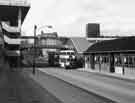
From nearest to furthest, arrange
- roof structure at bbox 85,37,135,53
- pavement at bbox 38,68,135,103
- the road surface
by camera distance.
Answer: the road surface, pavement at bbox 38,68,135,103, roof structure at bbox 85,37,135,53

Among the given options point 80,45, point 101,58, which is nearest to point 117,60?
point 101,58

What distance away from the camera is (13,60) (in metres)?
75.2

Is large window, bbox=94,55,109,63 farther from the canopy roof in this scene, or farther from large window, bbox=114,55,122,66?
the canopy roof

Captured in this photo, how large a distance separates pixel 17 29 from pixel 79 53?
18.3 m

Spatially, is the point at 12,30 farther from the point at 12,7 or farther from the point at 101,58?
the point at 101,58

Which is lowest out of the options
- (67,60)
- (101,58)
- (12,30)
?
(67,60)

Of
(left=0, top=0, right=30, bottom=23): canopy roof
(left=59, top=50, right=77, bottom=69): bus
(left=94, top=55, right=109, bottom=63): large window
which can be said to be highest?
(left=0, top=0, right=30, bottom=23): canopy roof

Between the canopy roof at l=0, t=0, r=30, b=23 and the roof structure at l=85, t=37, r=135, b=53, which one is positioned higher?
the canopy roof at l=0, t=0, r=30, b=23

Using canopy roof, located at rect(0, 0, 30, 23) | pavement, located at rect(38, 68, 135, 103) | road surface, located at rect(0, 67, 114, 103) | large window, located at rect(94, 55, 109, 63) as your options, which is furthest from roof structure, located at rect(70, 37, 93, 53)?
road surface, located at rect(0, 67, 114, 103)

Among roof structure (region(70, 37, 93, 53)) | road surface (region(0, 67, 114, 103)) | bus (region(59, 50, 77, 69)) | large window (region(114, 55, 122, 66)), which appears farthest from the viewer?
roof structure (region(70, 37, 93, 53))

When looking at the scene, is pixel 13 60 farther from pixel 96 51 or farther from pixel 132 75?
pixel 132 75

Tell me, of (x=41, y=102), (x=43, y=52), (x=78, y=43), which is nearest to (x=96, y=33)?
(x=43, y=52)

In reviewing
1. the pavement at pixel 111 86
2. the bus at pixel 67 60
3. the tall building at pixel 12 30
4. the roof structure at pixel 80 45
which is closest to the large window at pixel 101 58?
the bus at pixel 67 60

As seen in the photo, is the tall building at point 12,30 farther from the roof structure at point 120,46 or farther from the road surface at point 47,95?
the road surface at point 47,95
